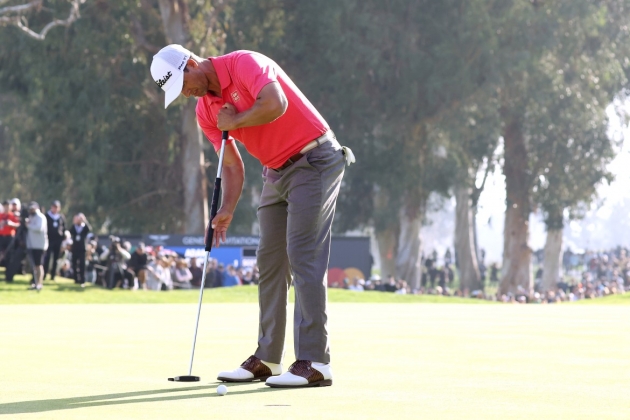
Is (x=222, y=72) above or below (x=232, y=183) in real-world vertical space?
above

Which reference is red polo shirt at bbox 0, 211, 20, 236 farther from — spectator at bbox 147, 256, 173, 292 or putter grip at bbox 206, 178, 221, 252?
putter grip at bbox 206, 178, 221, 252

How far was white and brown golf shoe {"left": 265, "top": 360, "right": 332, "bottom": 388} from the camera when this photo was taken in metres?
6.39

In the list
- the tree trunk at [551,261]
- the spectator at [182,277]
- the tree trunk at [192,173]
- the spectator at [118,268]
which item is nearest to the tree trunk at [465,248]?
the tree trunk at [551,261]

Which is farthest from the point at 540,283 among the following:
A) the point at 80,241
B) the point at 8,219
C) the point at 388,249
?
the point at 80,241

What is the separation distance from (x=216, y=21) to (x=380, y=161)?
9.10 metres

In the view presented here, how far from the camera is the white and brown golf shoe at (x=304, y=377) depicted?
6387 millimetres

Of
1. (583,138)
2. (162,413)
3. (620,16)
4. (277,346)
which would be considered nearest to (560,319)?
(277,346)

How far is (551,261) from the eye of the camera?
198 feet

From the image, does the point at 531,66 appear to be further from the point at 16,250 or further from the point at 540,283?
the point at 540,283

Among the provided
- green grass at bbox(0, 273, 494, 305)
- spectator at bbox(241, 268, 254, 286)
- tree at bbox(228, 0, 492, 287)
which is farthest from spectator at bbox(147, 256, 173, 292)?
tree at bbox(228, 0, 492, 287)

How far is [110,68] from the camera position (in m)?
38.2

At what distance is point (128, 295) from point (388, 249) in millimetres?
25817

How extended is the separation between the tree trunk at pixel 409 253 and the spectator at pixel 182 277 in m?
17.6

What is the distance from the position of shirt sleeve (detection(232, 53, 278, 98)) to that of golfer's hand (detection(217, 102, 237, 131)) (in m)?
0.15
